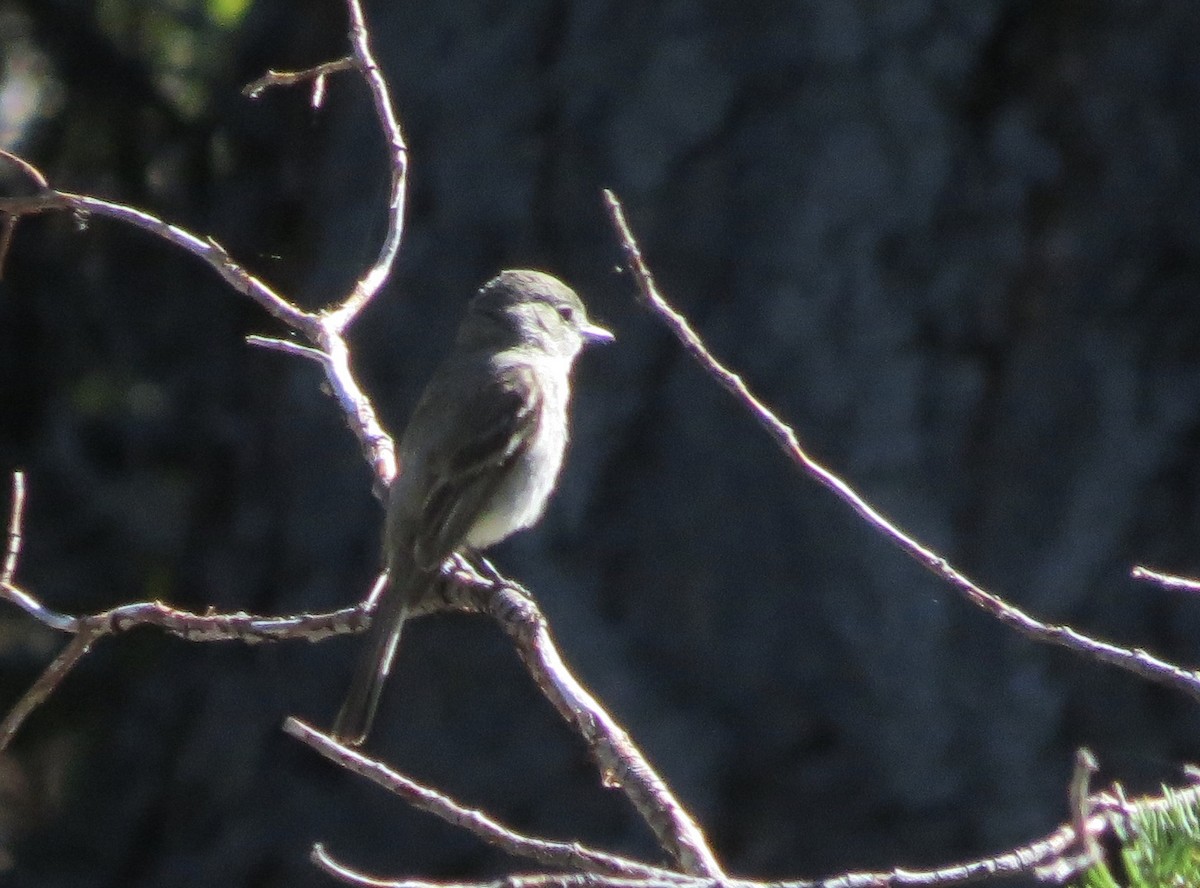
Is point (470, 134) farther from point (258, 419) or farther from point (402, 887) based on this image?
point (402, 887)

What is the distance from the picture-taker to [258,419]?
5.75 m

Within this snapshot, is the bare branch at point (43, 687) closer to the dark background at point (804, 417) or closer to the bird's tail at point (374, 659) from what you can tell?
the bird's tail at point (374, 659)

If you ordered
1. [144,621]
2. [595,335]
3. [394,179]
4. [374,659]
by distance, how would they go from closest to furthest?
[144,621] < [394,179] < [374,659] < [595,335]

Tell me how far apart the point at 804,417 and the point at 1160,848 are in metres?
3.15

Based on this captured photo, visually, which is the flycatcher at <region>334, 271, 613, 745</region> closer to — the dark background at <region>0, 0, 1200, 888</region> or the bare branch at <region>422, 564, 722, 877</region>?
the dark background at <region>0, 0, 1200, 888</region>

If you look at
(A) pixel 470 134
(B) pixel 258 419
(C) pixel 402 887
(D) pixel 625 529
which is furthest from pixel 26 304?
(C) pixel 402 887

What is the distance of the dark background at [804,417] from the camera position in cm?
500

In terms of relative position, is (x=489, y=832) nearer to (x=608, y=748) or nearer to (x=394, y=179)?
(x=608, y=748)

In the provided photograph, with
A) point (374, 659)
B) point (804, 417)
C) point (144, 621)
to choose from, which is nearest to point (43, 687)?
point (144, 621)

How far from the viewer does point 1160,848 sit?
74.6 inches

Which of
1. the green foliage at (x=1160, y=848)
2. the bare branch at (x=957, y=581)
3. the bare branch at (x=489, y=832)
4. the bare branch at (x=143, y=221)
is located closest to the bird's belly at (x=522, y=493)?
the bare branch at (x=143, y=221)

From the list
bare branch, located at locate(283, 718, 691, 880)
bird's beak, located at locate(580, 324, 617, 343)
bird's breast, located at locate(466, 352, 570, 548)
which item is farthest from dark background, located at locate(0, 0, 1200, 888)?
bare branch, located at locate(283, 718, 691, 880)

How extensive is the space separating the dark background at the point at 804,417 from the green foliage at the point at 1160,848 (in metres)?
3.02

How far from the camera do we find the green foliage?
73.0 inches
